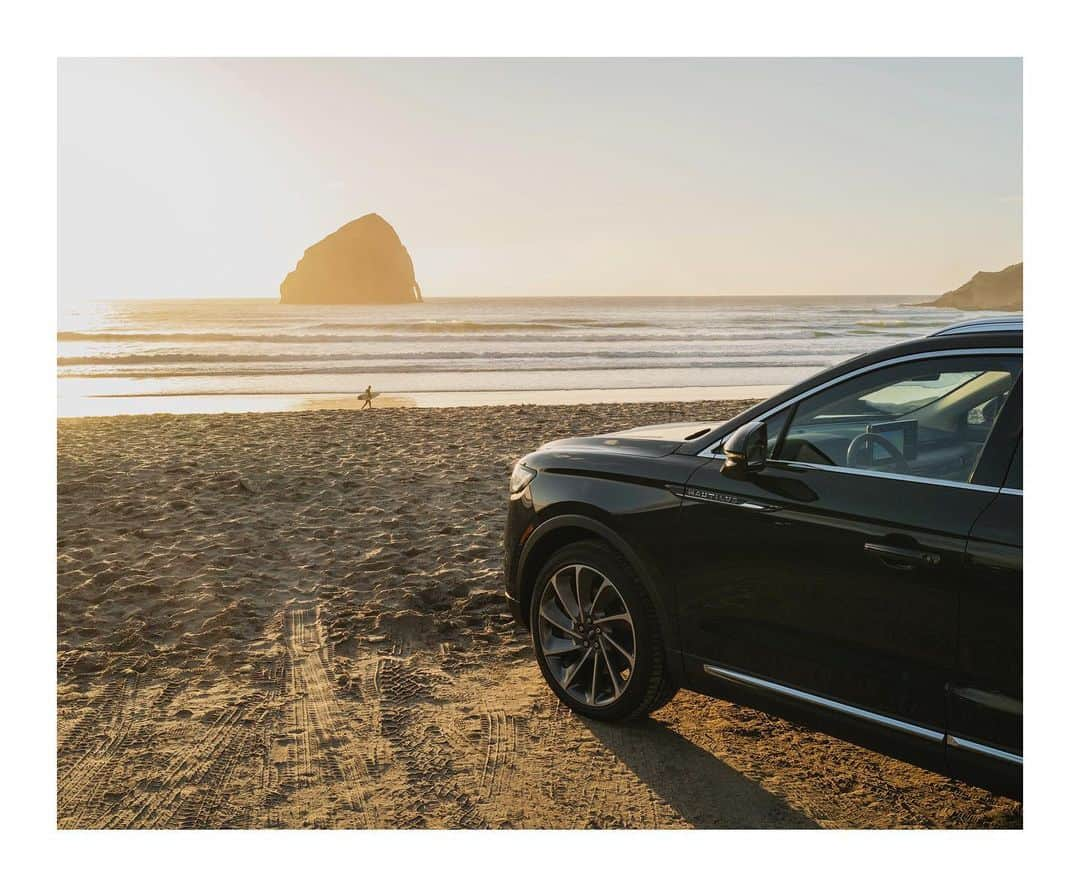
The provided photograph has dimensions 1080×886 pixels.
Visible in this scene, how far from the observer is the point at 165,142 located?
18906 millimetres

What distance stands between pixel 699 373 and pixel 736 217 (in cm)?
2266

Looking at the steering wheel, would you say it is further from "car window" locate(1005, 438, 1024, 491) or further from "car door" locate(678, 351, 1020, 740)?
"car window" locate(1005, 438, 1024, 491)

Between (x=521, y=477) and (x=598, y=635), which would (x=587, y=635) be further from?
(x=521, y=477)

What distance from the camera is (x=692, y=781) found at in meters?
3.80

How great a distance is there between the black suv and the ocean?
10.9 m

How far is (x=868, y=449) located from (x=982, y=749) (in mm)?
1054

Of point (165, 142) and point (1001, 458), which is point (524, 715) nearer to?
point (1001, 458)

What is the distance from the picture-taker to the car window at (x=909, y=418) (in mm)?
3092

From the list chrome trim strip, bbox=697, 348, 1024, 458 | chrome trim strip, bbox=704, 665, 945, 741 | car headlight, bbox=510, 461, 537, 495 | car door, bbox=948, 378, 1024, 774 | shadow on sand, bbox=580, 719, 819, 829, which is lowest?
shadow on sand, bbox=580, 719, 819, 829

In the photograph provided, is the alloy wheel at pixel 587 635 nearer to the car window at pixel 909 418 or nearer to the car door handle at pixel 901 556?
the car window at pixel 909 418

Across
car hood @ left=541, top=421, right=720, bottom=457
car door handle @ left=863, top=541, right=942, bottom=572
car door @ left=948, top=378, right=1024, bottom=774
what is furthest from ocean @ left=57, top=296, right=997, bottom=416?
car door @ left=948, top=378, right=1024, bottom=774

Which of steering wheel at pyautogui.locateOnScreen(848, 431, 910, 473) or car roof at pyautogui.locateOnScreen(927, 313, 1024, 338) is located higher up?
car roof at pyautogui.locateOnScreen(927, 313, 1024, 338)

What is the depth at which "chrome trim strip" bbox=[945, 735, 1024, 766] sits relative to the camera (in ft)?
9.11

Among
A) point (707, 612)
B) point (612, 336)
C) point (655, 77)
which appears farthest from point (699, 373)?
point (707, 612)
